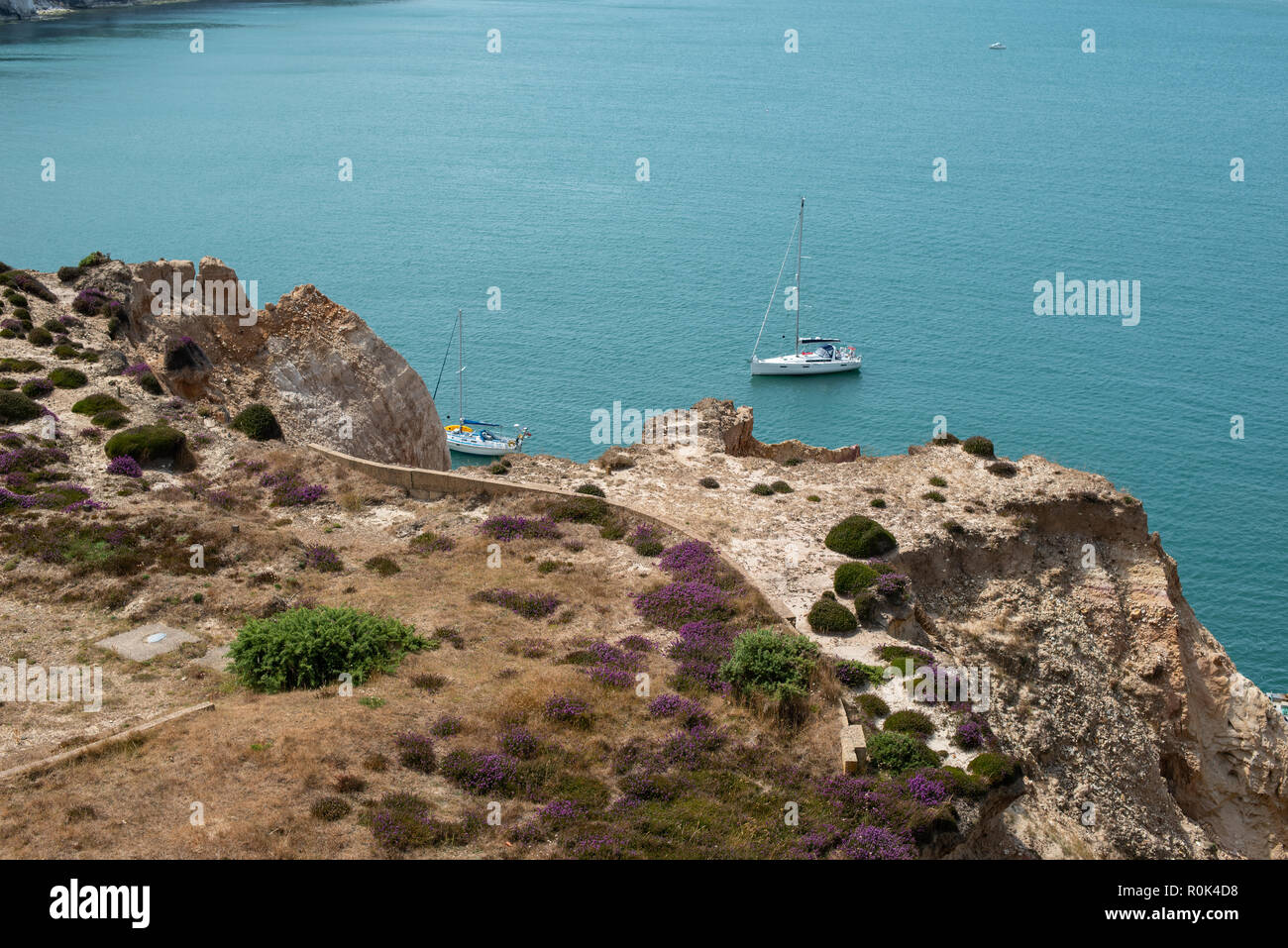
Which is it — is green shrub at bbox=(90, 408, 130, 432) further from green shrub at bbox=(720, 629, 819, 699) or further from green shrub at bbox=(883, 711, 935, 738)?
green shrub at bbox=(883, 711, 935, 738)

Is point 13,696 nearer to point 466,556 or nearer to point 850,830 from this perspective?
point 466,556

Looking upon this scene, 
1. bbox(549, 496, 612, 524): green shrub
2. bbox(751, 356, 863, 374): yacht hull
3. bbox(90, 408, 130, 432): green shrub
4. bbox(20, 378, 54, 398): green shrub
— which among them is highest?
bbox(20, 378, 54, 398): green shrub

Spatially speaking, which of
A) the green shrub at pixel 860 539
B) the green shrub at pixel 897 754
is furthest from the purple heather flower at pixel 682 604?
the green shrub at pixel 897 754

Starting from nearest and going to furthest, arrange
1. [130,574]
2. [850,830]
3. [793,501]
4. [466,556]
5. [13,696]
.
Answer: [850,830], [13,696], [130,574], [466,556], [793,501]

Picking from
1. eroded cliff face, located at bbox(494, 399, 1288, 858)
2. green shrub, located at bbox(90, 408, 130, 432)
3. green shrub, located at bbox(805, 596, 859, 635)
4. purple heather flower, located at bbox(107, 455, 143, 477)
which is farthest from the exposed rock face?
green shrub, located at bbox(805, 596, 859, 635)

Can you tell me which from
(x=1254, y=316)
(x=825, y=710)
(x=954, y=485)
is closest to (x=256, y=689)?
(x=825, y=710)

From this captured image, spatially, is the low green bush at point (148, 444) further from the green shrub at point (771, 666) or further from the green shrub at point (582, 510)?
the green shrub at point (771, 666)
